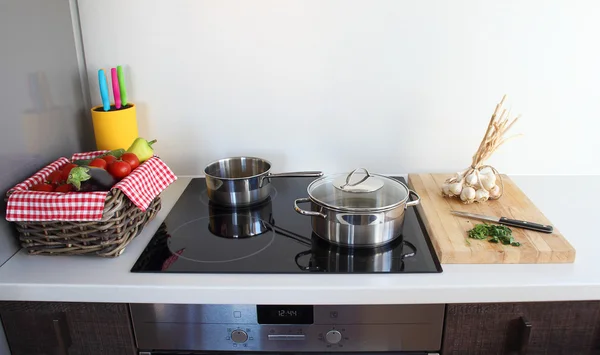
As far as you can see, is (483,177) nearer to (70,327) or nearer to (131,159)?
(131,159)

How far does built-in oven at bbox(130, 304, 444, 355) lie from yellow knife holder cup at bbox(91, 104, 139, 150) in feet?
1.74

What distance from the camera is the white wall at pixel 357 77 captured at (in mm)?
1366

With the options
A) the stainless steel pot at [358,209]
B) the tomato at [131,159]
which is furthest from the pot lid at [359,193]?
the tomato at [131,159]

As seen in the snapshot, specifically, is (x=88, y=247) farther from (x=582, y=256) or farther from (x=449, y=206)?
(x=582, y=256)

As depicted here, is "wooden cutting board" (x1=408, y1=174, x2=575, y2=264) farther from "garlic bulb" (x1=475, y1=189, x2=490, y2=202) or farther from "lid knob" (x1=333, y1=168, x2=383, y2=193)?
"lid knob" (x1=333, y1=168, x2=383, y2=193)

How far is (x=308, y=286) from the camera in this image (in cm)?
96

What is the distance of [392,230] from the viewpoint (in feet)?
3.59

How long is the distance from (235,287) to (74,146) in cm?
71

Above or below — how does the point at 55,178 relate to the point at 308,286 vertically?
above

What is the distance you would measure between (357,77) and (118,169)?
713 millimetres

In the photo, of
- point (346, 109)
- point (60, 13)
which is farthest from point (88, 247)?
point (346, 109)

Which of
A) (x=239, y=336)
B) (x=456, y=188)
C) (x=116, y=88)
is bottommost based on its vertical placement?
(x=239, y=336)

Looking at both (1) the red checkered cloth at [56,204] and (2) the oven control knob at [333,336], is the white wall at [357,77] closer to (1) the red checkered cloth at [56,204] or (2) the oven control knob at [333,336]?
(1) the red checkered cloth at [56,204]

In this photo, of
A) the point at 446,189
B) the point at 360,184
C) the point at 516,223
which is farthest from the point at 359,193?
the point at 516,223
